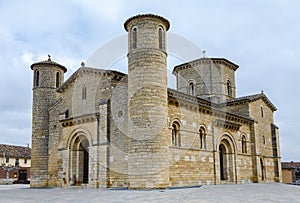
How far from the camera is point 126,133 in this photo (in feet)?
62.2

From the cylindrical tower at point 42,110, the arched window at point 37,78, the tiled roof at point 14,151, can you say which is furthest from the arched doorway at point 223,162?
the tiled roof at point 14,151

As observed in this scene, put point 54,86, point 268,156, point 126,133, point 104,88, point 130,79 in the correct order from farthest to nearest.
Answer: point 268,156 → point 54,86 → point 104,88 → point 126,133 → point 130,79

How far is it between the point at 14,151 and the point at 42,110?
91.9ft

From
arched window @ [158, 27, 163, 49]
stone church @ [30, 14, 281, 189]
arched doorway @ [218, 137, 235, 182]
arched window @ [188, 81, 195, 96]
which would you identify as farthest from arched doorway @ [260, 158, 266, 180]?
arched window @ [158, 27, 163, 49]

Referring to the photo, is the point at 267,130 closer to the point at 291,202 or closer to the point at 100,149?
the point at 100,149

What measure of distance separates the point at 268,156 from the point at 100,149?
15.9 m

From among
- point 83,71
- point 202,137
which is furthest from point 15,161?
point 202,137

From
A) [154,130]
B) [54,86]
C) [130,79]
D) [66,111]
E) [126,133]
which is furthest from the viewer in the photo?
[54,86]

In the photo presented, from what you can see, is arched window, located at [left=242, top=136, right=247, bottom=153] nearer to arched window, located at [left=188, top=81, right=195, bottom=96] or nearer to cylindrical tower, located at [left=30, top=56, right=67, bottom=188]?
arched window, located at [left=188, top=81, right=195, bottom=96]

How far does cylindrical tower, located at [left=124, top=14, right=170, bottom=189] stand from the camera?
53.1 feet


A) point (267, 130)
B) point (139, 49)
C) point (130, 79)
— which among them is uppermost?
point (139, 49)

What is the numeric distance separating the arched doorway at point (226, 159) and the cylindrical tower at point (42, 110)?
44.3 ft

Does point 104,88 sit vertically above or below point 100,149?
above

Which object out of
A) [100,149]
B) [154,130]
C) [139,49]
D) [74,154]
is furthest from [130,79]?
[74,154]
